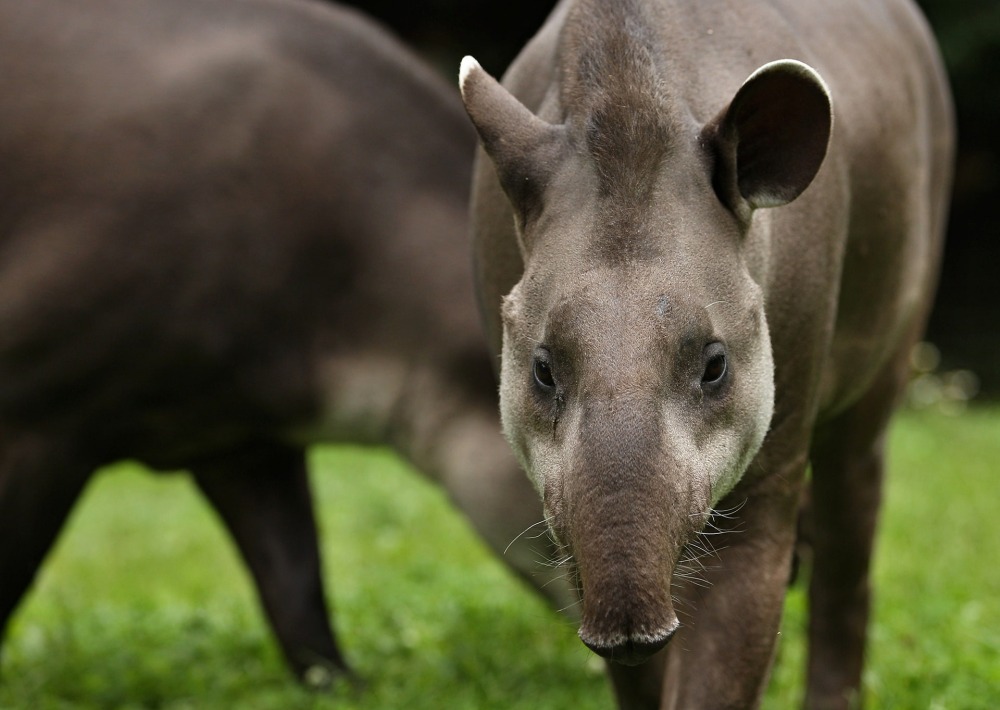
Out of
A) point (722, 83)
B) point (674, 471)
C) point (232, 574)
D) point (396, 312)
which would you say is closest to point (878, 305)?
point (722, 83)

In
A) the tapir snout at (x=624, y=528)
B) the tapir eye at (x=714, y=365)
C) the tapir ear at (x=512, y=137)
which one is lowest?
the tapir snout at (x=624, y=528)

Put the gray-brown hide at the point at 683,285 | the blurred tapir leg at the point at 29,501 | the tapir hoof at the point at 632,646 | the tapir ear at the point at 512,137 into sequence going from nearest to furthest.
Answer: the tapir hoof at the point at 632,646, the gray-brown hide at the point at 683,285, the tapir ear at the point at 512,137, the blurred tapir leg at the point at 29,501

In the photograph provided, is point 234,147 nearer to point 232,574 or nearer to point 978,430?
point 232,574

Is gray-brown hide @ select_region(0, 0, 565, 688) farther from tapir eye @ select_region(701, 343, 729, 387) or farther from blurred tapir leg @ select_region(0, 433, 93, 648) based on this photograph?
tapir eye @ select_region(701, 343, 729, 387)

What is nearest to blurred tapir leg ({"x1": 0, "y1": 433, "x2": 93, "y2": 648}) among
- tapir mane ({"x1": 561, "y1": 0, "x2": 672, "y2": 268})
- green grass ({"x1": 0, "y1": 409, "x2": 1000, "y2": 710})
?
green grass ({"x1": 0, "y1": 409, "x2": 1000, "y2": 710})

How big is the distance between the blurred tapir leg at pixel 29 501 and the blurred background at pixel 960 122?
791 centimetres

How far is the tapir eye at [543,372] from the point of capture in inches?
112

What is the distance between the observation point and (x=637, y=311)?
2756mm

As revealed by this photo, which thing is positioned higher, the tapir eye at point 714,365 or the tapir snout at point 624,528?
the tapir eye at point 714,365

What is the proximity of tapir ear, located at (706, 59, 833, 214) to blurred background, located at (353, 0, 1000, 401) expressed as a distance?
30.8ft

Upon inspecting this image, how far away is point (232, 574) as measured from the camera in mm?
7992

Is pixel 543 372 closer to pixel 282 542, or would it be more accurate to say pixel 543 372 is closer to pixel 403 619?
pixel 282 542

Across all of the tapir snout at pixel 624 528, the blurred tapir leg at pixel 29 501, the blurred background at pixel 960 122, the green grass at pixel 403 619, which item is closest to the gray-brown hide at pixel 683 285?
the tapir snout at pixel 624 528

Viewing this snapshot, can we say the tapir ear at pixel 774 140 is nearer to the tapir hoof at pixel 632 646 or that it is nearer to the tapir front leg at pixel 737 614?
the tapir front leg at pixel 737 614
